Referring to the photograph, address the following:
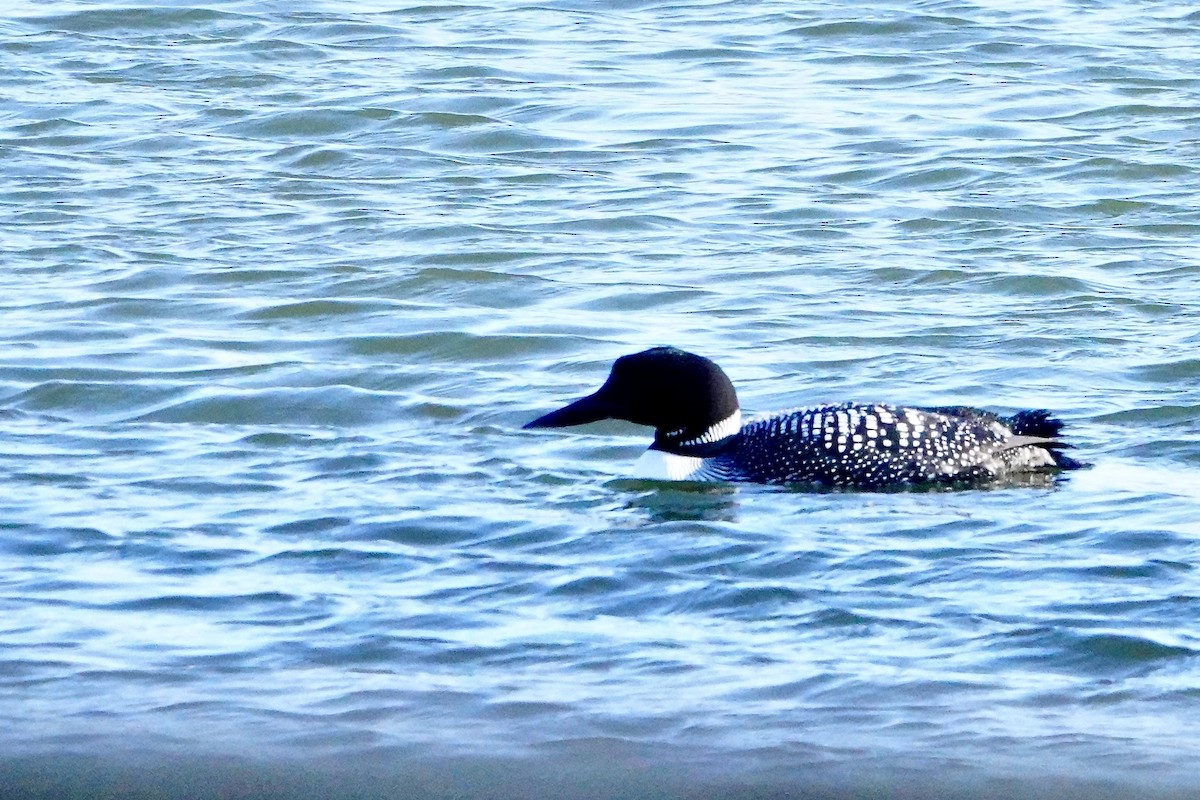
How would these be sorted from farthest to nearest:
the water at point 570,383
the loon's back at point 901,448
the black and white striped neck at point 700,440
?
the black and white striped neck at point 700,440, the loon's back at point 901,448, the water at point 570,383

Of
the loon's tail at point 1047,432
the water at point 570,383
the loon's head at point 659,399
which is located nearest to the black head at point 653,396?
the loon's head at point 659,399

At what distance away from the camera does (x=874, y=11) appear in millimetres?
16188

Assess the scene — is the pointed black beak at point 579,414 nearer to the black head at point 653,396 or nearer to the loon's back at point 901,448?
the black head at point 653,396

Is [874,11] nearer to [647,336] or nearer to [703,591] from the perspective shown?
[647,336]

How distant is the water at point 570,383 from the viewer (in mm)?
4707

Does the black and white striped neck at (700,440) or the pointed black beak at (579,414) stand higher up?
the pointed black beak at (579,414)

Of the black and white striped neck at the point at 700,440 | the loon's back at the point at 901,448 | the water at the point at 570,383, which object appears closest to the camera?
the water at the point at 570,383

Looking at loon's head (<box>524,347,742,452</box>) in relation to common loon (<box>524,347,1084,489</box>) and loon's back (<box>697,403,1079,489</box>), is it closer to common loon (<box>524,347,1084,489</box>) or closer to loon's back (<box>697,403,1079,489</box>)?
common loon (<box>524,347,1084,489</box>)

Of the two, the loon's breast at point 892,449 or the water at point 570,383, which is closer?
the water at point 570,383

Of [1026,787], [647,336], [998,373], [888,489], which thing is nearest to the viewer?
[1026,787]

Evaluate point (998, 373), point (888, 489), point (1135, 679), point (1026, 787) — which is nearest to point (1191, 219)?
point (998, 373)

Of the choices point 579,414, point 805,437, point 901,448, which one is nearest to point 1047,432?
point 901,448

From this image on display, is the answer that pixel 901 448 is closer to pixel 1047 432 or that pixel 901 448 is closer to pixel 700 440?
pixel 1047 432

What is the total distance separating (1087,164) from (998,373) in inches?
158
